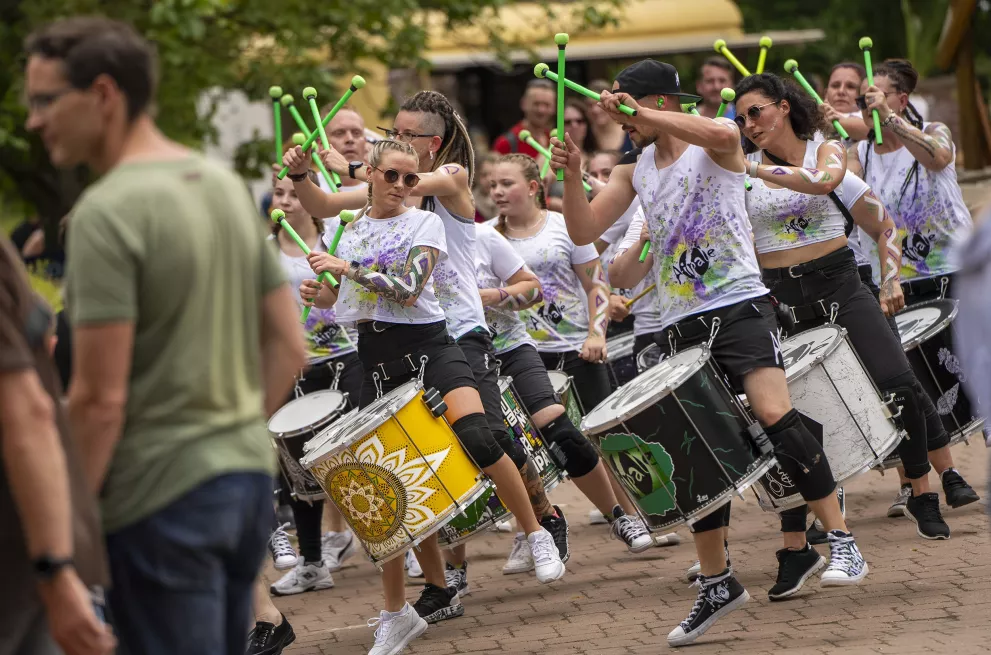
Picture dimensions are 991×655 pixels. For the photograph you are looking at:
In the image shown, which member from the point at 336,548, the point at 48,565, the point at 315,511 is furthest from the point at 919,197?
the point at 48,565

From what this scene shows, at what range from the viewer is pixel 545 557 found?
5945mm

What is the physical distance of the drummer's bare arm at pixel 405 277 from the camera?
17.5ft

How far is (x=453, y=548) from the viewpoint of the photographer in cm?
642

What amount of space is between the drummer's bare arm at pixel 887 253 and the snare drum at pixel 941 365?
0.69ft

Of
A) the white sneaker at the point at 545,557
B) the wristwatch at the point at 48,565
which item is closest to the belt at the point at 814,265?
the white sneaker at the point at 545,557

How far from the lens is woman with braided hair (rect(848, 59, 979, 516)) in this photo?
22.8ft

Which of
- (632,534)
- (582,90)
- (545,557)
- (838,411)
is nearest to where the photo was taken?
(582,90)

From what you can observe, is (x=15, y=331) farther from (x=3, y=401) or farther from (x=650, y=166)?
(x=650, y=166)

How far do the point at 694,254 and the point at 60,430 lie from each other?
2.99 m

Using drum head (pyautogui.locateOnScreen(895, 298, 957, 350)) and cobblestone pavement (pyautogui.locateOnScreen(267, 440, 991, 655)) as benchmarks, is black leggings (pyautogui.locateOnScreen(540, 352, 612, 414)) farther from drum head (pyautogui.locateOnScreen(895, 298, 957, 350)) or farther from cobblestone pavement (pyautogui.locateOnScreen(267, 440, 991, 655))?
drum head (pyautogui.locateOnScreen(895, 298, 957, 350))

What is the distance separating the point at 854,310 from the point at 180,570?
13.2 ft

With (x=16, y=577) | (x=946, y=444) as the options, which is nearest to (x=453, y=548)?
(x=946, y=444)

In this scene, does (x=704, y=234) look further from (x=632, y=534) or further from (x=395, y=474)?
(x=632, y=534)

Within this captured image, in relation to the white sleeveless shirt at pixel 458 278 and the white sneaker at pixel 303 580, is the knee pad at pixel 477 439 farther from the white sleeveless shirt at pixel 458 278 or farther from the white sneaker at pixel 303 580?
the white sneaker at pixel 303 580
